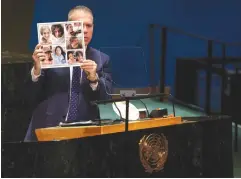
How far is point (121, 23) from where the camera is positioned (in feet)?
15.1

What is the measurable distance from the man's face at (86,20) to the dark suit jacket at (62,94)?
0.10 metres

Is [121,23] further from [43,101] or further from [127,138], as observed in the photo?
[127,138]

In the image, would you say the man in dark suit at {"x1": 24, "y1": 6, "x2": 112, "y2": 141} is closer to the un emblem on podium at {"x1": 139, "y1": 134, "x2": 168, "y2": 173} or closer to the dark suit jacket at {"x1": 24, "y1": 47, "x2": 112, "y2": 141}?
the dark suit jacket at {"x1": 24, "y1": 47, "x2": 112, "y2": 141}

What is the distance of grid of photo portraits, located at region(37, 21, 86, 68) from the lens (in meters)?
2.80

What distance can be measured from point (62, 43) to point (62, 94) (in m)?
0.47

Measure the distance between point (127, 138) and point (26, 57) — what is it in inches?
39.3

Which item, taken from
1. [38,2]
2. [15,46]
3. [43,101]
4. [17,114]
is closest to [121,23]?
[38,2]

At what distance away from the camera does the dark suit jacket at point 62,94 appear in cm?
311

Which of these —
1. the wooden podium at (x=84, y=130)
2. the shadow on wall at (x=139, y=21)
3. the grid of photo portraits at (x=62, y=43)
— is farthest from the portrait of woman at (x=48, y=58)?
the wooden podium at (x=84, y=130)

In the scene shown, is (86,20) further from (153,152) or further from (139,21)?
(139,21)

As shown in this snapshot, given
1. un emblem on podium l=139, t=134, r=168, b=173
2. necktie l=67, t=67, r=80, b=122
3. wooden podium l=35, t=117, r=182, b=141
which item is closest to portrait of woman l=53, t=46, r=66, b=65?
necktie l=67, t=67, r=80, b=122

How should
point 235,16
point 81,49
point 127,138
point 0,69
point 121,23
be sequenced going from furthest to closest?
1. point 235,16
2. point 121,23
3. point 81,49
4. point 0,69
5. point 127,138

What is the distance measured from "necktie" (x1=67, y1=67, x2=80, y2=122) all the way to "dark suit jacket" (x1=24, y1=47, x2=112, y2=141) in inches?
0.8

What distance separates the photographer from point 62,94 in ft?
10.4
